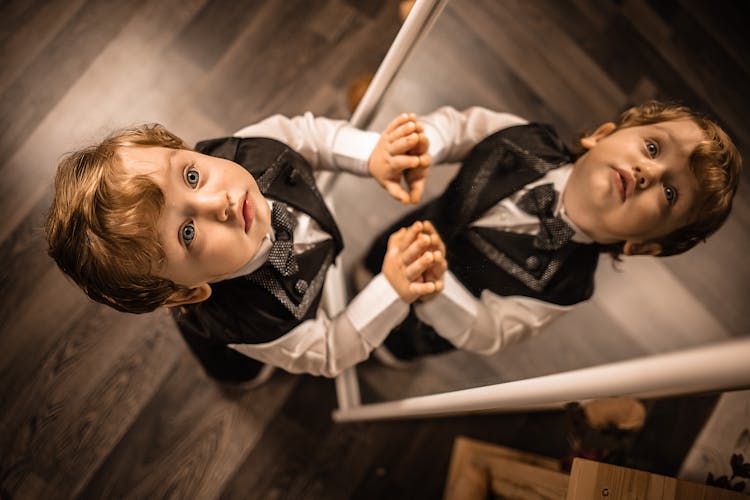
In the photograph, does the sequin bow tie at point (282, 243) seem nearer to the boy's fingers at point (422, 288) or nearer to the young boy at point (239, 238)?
the young boy at point (239, 238)

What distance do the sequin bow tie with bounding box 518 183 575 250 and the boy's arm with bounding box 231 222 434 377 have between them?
20 cm

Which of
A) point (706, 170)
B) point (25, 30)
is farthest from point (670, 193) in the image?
point (25, 30)

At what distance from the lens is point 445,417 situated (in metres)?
1.06

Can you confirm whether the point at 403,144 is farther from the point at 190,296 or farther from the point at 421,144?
the point at 190,296

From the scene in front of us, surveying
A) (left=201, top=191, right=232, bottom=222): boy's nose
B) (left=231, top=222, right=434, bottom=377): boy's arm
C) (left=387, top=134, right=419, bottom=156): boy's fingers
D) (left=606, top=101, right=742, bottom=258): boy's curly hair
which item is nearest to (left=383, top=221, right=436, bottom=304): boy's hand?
(left=231, top=222, right=434, bottom=377): boy's arm

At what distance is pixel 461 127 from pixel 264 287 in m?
0.41

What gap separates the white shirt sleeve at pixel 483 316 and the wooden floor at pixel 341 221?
0.28 metres

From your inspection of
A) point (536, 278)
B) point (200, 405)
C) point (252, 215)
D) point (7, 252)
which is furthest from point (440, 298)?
point (7, 252)

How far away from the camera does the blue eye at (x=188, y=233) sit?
559 mm

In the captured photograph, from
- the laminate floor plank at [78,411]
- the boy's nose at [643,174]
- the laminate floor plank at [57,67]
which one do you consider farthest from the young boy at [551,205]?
the laminate floor plank at [57,67]

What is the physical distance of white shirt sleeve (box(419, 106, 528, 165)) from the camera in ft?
2.66

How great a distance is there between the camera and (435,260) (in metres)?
0.65

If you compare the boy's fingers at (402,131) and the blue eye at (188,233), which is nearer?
the blue eye at (188,233)

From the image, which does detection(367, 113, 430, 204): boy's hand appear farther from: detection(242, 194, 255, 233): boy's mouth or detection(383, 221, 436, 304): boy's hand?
detection(242, 194, 255, 233): boy's mouth
